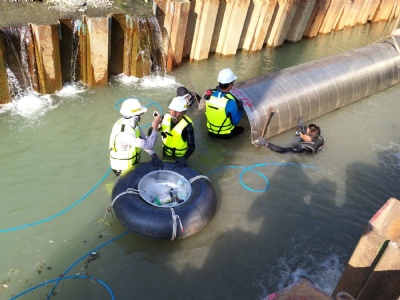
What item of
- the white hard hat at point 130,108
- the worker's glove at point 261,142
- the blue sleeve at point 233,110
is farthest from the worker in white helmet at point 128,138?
the worker's glove at point 261,142

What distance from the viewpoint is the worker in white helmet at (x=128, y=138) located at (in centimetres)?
535

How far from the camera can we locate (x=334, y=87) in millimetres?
8883

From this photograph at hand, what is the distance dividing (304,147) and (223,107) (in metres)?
2.02

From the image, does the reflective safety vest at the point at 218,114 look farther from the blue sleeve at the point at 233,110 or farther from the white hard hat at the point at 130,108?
the white hard hat at the point at 130,108

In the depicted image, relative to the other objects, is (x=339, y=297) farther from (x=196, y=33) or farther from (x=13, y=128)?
(x=196, y=33)

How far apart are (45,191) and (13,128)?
6.45 feet

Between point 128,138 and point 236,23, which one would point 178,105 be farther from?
point 236,23

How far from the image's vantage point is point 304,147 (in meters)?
7.55

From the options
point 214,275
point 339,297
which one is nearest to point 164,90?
point 214,275

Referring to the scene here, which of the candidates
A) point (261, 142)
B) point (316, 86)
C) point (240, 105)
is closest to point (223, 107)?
point (240, 105)

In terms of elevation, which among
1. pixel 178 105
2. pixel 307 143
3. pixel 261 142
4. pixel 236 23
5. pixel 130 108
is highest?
pixel 130 108

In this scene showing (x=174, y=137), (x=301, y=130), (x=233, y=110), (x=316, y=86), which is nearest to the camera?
(x=174, y=137)

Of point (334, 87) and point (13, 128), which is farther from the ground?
point (334, 87)

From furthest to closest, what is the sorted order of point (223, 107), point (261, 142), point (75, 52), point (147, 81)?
point (147, 81)
point (75, 52)
point (261, 142)
point (223, 107)
